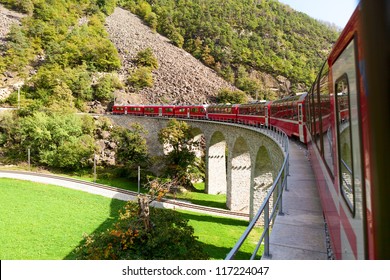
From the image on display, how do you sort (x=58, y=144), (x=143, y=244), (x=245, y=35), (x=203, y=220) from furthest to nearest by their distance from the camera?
(x=245, y=35)
(x=58, y=144)
(x=203, y=220)
(x=143, y=244)

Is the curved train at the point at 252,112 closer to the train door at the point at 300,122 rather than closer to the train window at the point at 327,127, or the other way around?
the train door at the point at 300,122

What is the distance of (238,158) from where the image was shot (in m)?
23.5

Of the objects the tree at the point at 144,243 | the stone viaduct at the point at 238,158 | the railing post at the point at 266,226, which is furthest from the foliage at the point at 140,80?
the railing post at the point at 266,226

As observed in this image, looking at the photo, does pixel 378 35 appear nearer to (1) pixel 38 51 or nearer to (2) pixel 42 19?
(1) pixel 38 51

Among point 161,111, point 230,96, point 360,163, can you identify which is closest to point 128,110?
point 161,111

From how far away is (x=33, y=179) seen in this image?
2489 centimetres

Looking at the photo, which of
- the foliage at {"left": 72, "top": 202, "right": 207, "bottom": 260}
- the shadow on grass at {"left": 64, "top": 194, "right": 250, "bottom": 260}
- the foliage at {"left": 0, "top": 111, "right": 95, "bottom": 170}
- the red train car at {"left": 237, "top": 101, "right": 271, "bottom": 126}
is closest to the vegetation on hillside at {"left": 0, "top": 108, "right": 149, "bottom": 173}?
the foliage at {"left": 0, "top": 111, "right": 95, "bottom": 170}

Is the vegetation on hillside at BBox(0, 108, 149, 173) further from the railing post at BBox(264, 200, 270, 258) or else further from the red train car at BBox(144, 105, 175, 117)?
the railing post at BBox(264, 200, 270, 258)

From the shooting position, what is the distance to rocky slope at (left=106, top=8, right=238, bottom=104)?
52438 millimetres

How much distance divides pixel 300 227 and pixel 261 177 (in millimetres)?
14517

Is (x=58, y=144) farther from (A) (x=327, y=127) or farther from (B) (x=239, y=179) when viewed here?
(A) (x=327, y=127)

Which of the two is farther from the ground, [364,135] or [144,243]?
[364,135]

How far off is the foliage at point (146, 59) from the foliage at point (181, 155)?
34004 mm

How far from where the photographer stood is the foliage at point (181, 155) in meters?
27.8
